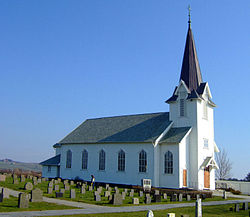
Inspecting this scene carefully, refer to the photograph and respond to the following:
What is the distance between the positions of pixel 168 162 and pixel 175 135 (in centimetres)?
300

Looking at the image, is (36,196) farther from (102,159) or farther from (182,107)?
(182,107)

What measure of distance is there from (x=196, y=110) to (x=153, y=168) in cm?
782

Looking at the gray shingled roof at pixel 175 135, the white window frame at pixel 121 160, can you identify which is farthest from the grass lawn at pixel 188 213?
the white window frame at pixel 121 160

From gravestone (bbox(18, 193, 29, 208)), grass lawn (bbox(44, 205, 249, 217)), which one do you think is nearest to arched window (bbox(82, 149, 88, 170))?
grass lawn (bbox(44, 205, 249, 217))

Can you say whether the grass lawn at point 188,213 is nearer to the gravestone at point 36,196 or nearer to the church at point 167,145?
the gravestone at point 36,196

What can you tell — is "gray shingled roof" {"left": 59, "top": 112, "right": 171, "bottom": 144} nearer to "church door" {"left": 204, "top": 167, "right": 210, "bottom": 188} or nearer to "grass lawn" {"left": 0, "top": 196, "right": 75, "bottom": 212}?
"church door" {"left": 204, "top": 167, "right": 210, "bottom": 188}

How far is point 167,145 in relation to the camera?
3506cm

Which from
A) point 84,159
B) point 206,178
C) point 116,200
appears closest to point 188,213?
point 116,200

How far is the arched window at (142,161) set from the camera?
35.7 metres

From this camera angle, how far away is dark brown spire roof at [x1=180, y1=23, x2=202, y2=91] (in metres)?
37.7

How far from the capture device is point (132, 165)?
36906mm

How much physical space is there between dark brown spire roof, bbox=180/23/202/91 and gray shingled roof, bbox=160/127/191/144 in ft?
15.9

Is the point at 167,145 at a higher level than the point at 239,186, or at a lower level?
higher

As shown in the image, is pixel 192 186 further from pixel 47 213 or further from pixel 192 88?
pixel 47 213
